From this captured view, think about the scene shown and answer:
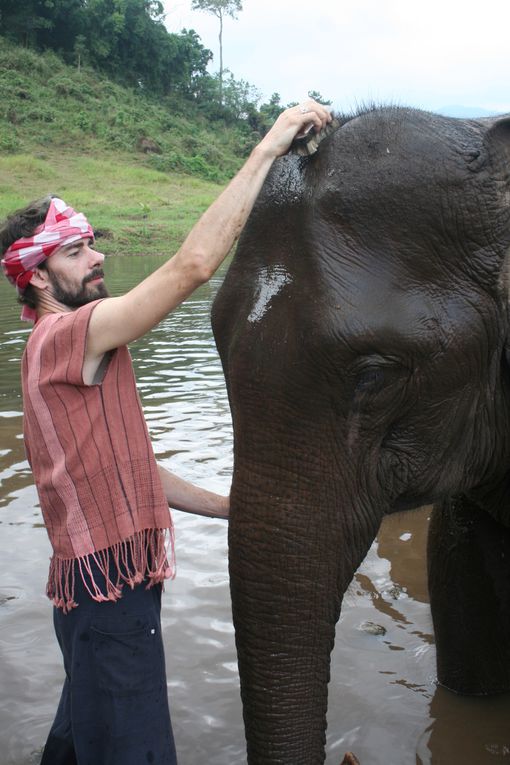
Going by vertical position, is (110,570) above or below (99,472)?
below

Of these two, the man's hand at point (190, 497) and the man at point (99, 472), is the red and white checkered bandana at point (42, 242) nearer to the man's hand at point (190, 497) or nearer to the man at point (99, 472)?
the man at point (99, 472)

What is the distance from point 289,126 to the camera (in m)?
2.42

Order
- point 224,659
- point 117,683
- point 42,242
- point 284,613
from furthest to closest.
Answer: point 224,659, point 42,242, point 117,683, point 284,613

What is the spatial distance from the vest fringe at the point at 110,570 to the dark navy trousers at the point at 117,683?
0.09ft

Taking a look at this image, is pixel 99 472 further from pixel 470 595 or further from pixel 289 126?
pixel 470 595

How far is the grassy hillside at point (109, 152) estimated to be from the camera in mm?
27984

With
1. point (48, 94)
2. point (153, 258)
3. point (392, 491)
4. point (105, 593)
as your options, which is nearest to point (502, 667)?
point (392, 491)

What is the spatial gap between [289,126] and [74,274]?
2.51ft

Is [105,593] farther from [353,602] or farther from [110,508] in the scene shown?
[353,602]

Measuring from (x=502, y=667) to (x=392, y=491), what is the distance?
155 cm

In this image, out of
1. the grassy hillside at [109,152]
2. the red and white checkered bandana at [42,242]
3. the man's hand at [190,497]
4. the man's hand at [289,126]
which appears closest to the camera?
the man's hand at [289,126]

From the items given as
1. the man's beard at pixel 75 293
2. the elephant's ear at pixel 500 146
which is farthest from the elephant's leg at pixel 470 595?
the man's beard at pixel 75 293

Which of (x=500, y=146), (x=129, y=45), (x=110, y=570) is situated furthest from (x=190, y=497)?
(x=129, y=45)

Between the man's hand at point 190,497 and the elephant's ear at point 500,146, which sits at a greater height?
the elephant's ear at point 500,146
